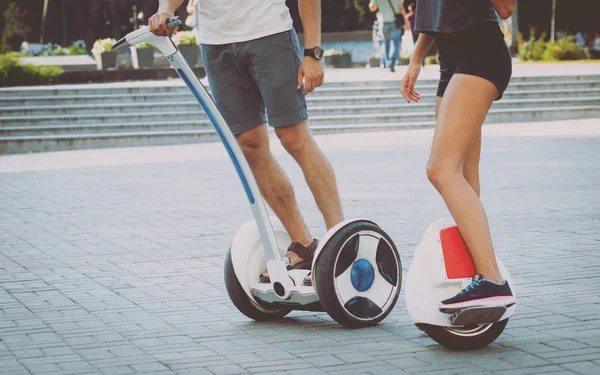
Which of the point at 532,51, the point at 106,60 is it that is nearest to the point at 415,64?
the point at 106,60

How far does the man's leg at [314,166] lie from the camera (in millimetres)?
4793

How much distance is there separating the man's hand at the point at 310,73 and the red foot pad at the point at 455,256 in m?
0.91

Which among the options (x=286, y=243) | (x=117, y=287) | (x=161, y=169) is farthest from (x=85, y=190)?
(x=286, y=243)

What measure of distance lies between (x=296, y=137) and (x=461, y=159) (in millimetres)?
879

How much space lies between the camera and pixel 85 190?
10.7 meters

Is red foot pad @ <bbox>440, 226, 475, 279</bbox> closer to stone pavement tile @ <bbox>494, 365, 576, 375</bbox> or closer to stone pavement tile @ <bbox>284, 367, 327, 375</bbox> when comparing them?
stone pavement tile @ <bbox>494, 365, 576, 375</bbox>

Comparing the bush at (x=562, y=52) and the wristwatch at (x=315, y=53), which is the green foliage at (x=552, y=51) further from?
the wristwatch at (x=315, y=53)

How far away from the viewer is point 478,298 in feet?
13.4

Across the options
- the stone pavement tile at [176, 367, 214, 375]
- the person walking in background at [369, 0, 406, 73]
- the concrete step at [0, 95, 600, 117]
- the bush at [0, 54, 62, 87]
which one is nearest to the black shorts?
the stone pavement tile at [176, 367, 214, 375]

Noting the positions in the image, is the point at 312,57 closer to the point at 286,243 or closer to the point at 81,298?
the point at 286,243

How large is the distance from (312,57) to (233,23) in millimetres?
395

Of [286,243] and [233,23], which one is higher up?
[233,23]

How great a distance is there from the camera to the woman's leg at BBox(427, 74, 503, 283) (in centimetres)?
416

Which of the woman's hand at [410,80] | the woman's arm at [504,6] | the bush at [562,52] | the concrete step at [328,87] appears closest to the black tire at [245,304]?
the woman's hand at [410,80]
